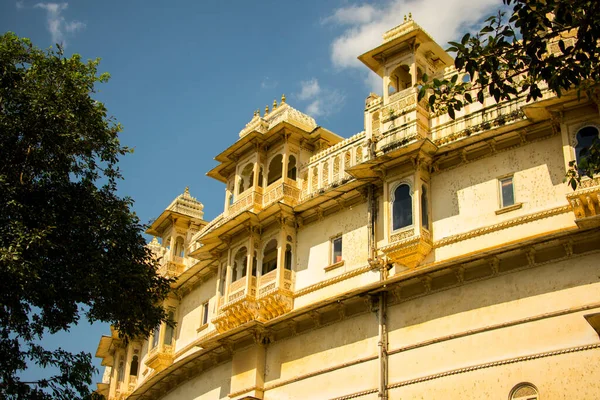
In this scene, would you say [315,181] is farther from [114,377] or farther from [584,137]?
[114,377]

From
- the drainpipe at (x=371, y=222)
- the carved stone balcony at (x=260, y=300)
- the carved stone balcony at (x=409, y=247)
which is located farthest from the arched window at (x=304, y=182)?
the carved stone balcony at (x=409, y=247)

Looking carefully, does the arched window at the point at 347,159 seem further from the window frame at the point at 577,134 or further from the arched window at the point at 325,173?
the window frame at the point at 577,134

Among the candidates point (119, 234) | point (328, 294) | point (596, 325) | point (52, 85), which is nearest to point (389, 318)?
point (328, 294)

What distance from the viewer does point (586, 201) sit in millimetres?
17844

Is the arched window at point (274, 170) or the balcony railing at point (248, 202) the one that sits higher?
the arched window at point (274, 170)

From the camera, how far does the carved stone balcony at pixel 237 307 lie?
2422 cm

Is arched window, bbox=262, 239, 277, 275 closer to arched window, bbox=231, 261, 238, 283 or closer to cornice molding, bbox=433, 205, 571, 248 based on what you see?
arched window, bbox=231, 261, 238, 283

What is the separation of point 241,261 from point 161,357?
6.45m

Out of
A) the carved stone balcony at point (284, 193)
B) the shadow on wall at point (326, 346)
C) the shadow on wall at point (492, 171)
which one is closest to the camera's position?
the shadow on wall at point (492, 171)

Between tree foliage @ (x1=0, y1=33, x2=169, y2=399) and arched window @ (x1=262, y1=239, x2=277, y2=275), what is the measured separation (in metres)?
8.10

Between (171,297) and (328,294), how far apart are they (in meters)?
9.70

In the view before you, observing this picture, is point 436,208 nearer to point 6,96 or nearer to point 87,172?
point 87,172

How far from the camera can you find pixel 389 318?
68.2ft

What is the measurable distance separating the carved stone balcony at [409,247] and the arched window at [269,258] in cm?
550
